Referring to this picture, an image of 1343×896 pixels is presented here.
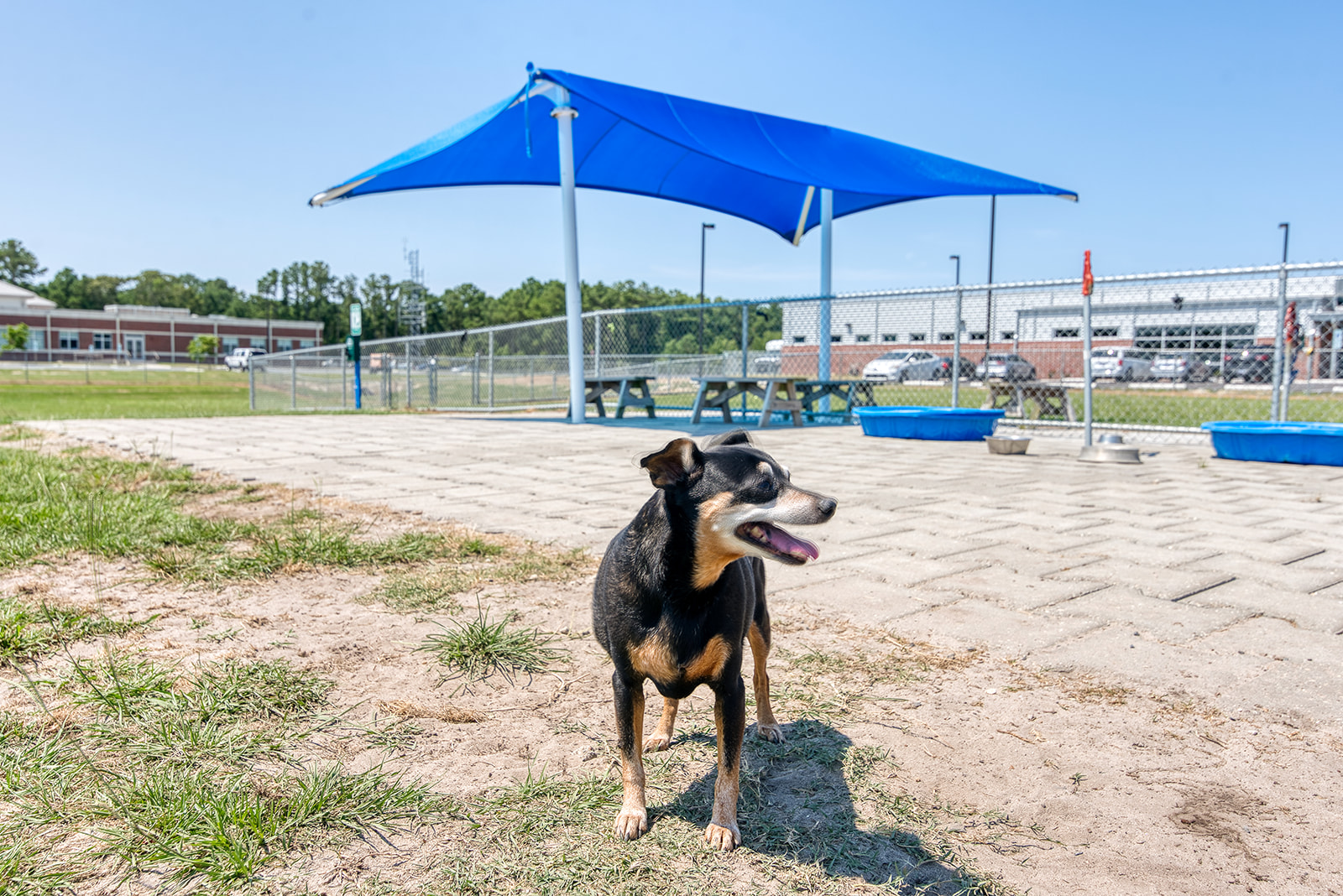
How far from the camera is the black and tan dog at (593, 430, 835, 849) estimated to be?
1.91m

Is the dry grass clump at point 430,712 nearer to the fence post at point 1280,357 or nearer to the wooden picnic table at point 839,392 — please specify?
the fence post at point 1280,357

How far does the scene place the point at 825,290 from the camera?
51.2 feet

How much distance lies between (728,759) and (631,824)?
265 mm

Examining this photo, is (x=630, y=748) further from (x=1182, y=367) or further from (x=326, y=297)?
(x=326, y=297)

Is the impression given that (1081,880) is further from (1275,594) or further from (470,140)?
(470,140)

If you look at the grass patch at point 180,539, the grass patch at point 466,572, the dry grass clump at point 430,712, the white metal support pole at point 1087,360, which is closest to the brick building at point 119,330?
the grass patch at point 180,539

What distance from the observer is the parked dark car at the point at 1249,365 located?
11023 mm

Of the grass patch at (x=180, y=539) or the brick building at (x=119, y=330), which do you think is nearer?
the grass patch at (x=180, y=539)

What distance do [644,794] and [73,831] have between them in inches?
48.6

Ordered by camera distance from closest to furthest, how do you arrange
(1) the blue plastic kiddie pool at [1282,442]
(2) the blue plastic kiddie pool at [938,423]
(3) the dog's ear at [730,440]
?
(3) the dog's ear at [730,440], (1) the blue plastic kiddie pool at [1282,442], (2) the blue plastic kiddie pool at [938,423]

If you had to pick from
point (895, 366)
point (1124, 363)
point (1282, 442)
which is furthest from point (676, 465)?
point (895, 366)

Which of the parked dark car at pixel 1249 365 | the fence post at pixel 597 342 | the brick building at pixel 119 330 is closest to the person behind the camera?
the parked dark car at pixel 1249 365

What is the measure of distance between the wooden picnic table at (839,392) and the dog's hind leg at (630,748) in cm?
1118

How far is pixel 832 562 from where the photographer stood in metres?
4.38
